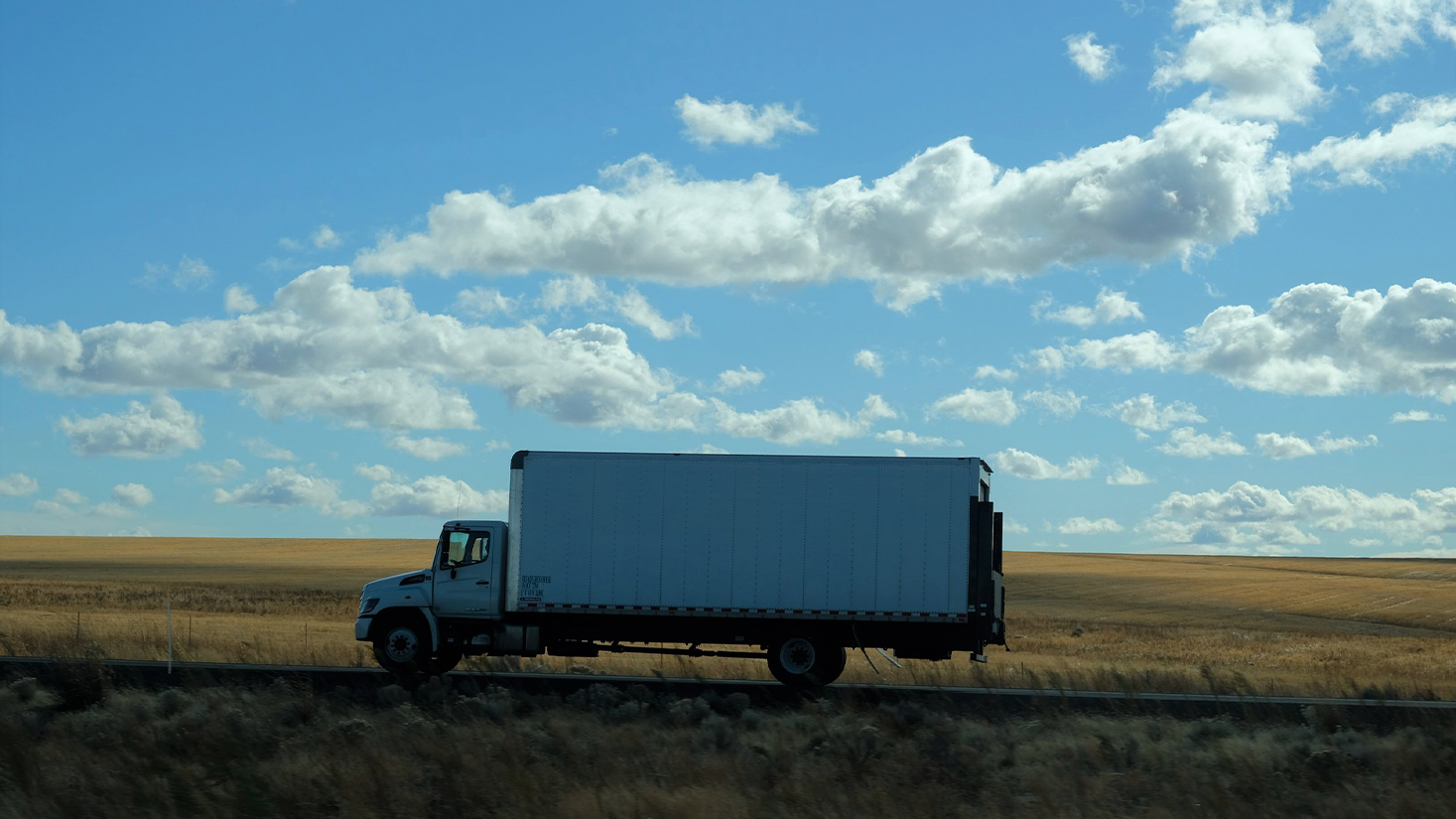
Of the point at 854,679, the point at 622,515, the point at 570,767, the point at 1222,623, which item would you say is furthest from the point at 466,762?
the point at 1222,623

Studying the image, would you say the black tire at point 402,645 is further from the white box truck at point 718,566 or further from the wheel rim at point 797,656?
the wheel rim at point 797,656

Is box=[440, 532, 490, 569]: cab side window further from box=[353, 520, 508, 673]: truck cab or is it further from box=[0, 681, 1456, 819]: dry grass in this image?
box=[0, 681, 1456, 819]: dry grass

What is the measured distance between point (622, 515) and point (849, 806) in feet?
38.3

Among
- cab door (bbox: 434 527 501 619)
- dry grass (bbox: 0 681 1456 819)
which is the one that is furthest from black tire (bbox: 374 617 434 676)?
dry grass (bbox: 0 681 1456 819)

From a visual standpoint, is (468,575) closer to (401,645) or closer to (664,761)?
(401,645)

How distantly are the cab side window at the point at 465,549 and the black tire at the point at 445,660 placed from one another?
1321 mm

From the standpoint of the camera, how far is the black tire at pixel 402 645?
66.8ft

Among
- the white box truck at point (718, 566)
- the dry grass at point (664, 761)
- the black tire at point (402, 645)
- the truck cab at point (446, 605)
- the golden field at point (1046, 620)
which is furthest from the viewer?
the golden field at point (1046, 620)

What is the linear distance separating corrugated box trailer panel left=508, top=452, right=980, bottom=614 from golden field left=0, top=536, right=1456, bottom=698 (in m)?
1.76

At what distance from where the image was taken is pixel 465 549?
20.9 metres

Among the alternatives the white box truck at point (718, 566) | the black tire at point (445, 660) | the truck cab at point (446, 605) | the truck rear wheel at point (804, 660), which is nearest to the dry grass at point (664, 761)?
the truck rear wheel at point (804, 660)

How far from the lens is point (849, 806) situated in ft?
29.5

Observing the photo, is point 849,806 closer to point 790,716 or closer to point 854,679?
point 790,716

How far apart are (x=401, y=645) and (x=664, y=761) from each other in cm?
1098
